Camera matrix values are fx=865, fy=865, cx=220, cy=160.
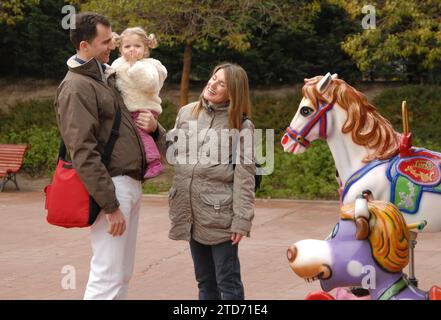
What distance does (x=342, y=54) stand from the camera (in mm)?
17188

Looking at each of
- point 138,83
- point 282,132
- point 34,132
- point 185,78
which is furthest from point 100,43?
point 34,132

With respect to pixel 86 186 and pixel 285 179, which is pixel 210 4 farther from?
pixel 86 186

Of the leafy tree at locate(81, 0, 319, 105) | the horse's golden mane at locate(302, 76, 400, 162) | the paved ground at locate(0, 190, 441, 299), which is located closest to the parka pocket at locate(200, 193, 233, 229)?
the horse's golden mane at locate(302, 76, 400, 162)

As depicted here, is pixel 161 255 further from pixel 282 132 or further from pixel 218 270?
pixel 282 132

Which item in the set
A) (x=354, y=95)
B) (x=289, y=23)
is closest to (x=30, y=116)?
(x=289, y=23)

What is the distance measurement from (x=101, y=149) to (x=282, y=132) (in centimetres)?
1084

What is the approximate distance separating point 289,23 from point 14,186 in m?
5.73

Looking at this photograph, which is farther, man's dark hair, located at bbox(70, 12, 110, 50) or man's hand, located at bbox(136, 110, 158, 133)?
man's hand, located at bbox(136, 110, 158, 133)

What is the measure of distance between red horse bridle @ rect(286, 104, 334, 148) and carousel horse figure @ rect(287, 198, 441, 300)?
159 cm

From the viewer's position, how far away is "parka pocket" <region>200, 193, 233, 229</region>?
5.19 meters

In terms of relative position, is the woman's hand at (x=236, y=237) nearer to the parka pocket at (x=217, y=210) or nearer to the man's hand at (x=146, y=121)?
the parka pocket at (x=217, y=210)

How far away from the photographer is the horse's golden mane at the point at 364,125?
5945 mm

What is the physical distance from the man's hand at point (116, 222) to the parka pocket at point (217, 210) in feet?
2.11

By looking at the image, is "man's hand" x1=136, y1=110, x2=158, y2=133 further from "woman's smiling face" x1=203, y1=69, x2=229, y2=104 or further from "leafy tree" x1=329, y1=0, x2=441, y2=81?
"leafy tree" x1=329, y1=0, x2=441, y2=81
